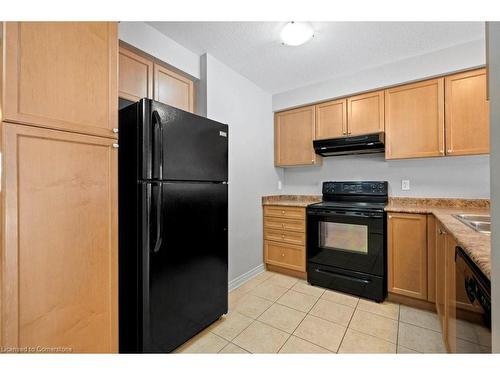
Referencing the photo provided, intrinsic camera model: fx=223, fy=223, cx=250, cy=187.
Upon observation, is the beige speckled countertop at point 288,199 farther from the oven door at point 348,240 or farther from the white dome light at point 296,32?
the white dome light at point 296,32

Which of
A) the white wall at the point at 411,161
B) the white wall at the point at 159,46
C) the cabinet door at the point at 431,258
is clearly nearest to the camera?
the white wall at the point at 159,46

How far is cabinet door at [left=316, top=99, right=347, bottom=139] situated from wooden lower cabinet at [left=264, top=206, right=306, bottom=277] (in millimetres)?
997

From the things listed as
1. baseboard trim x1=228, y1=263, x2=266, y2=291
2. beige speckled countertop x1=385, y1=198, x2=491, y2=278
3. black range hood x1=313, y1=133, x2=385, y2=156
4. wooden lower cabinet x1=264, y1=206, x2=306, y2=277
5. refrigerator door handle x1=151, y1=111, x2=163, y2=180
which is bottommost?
baseboard trim x1=228, y1=263, x2=266, y2=291

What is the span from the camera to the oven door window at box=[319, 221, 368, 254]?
88.0 inches

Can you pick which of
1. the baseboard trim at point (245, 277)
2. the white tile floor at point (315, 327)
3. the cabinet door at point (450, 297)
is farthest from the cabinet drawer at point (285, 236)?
the cabinet door at point (450, 297)

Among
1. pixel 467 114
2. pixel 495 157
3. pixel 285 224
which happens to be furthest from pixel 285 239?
pixel 495 157

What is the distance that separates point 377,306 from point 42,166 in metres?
2.64

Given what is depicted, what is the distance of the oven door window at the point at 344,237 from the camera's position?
7.34 ft

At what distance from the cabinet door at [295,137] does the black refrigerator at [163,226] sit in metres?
1.61

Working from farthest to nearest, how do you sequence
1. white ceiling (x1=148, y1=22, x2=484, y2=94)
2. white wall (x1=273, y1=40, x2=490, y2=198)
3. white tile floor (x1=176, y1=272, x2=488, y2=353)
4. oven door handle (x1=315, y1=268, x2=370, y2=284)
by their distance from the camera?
1. oven door handle (x1=315, y1=268, x2=370, y2=284)
2. white wall (x1=273, y1=40, x2=490, y2=198)
3. white ceiling (x1=148, y1=22, x2=484, y2=94)
4. white tile floor (x1=176, y1=272, x2=488, y2=353)

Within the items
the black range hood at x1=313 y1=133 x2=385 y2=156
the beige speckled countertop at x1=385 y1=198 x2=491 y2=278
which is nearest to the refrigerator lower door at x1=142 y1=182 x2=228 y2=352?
the beige speckled countertop at x1=385 y1=198 x2=491 y2=278

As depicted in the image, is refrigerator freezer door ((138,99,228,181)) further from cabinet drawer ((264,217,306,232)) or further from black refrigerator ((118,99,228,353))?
cabinet drawer ((264,217,306,232))

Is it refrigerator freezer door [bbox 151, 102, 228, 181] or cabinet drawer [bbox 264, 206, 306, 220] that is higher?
refrigerator freezer door [bbox 151, 102, 228, 181]

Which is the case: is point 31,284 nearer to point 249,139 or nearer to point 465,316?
point 465,316
